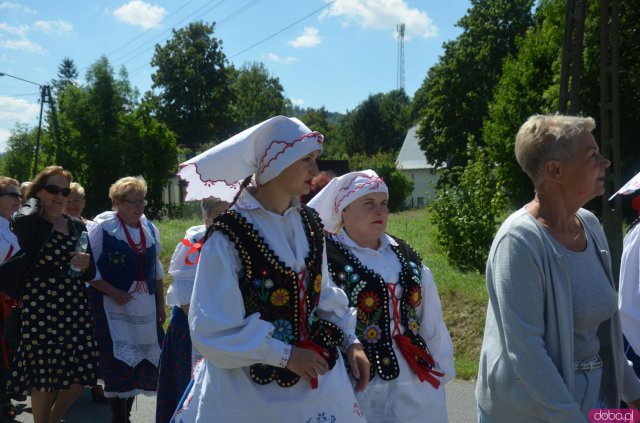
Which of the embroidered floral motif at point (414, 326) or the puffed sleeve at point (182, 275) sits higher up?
the puffed sleeve at point (182, 275)

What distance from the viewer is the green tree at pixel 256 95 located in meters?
62.6

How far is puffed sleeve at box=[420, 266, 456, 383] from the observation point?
3.88 meters

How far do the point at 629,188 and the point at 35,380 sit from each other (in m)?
4.39

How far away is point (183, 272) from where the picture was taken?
513cm

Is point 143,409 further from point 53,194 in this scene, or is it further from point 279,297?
point 279,297

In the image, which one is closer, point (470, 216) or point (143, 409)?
point (143, 409)

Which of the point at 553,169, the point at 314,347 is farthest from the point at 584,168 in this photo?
the point at 314,347

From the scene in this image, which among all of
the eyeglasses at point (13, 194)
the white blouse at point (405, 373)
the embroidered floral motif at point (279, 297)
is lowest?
the white blouse at point (405, 373)

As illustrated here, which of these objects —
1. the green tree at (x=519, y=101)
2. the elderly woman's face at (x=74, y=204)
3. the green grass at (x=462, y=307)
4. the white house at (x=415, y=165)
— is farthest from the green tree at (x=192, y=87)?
the elderly woman's face at (x=74, y=204)

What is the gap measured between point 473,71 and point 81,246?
35177 mm

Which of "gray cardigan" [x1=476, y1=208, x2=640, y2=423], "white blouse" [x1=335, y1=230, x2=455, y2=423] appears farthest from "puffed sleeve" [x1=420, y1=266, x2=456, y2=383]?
"gray cardigan" [x1=476, y1=208, x2=640, y2=423]

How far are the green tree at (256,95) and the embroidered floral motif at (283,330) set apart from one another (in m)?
59.1

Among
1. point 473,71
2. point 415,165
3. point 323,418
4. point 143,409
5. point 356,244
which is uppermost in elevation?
point 473,71

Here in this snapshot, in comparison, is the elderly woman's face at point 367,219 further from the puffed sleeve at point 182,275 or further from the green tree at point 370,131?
the green tree at point 370,131
